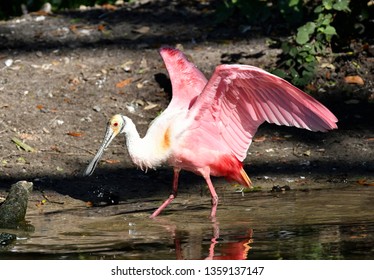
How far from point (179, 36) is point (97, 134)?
2.09 m

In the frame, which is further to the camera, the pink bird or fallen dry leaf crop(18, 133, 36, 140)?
fallen dry leaf crop(18, 133, 36, 140)

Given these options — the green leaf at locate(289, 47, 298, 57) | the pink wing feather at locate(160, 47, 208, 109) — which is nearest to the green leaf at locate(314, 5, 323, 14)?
the green leaf at locate(289, 47, 298, 57)

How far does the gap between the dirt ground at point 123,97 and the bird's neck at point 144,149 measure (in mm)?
495

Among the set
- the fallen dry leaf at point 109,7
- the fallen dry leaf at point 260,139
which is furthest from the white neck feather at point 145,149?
the fallen dry leaf at point 109,7

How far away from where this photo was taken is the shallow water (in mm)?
6254

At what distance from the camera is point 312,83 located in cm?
1023

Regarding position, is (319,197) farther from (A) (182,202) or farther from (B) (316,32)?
(B) (316,32)

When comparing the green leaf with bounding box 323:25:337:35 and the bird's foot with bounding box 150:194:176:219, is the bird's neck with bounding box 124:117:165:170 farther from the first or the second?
the green leaf with bounding box 323:25:337:35

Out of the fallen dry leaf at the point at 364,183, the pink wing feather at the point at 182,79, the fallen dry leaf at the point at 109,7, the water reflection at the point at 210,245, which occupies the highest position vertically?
the pink wing feather at the point at 182,79

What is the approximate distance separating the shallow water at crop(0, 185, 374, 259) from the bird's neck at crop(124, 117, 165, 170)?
376mm

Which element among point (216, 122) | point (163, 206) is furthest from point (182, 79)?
point (163, 206)

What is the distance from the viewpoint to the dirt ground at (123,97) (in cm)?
869

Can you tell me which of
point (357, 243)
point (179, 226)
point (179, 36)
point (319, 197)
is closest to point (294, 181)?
point (319, 197)

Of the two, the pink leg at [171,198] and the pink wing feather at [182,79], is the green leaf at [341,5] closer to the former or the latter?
the pink wing feather at [182,79]
